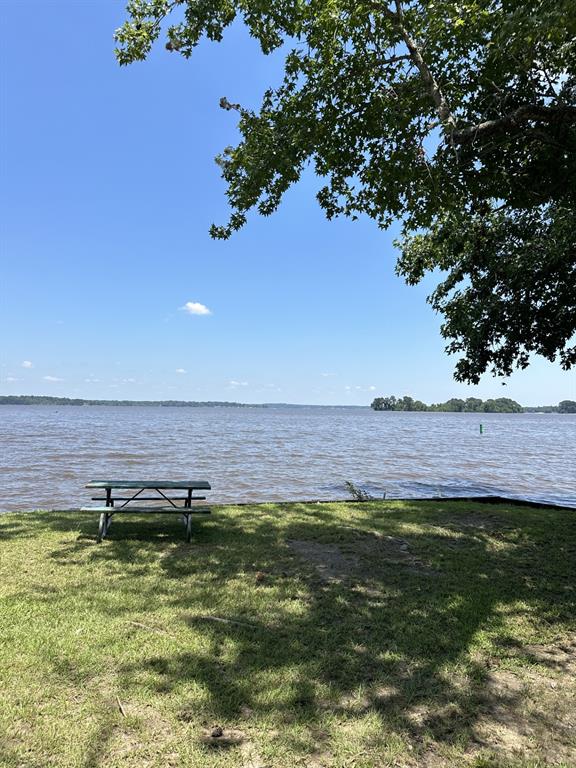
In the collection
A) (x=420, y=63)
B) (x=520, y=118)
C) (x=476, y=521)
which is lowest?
(x=476, y=521)

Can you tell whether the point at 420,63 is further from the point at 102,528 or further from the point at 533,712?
the point at 102,528

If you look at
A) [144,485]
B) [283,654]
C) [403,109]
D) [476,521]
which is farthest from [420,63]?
[476,521]

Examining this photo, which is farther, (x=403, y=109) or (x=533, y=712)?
(x=403, y=109)

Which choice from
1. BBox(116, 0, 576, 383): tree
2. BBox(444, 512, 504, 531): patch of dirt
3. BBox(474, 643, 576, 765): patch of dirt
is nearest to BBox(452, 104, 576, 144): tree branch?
BBox(116, 0, 576, 383): tree

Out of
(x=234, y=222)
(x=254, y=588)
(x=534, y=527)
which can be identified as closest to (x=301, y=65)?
(x=234, y=222)

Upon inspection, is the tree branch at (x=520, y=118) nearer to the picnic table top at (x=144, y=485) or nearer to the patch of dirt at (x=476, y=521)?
the picnic table top at (x=144, y=485)

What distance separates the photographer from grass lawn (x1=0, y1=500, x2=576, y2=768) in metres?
2.90

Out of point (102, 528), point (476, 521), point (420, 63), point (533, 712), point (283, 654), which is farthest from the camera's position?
point (476, 521)

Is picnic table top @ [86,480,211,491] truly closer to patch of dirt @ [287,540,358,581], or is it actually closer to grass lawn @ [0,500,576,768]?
grass lawn @ [0,500,576,768]

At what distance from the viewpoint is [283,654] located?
12.9ft

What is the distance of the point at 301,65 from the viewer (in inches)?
262

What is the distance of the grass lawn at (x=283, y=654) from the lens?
290cm

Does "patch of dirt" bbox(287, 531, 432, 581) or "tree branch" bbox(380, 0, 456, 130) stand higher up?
"tree branch" bbox(380, 0, 456, 130)

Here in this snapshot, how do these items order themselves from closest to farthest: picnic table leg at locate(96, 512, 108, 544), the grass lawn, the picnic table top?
the grass lawn < picnic table leg at locate(96, 512, 108, 544) < the picnic table top
